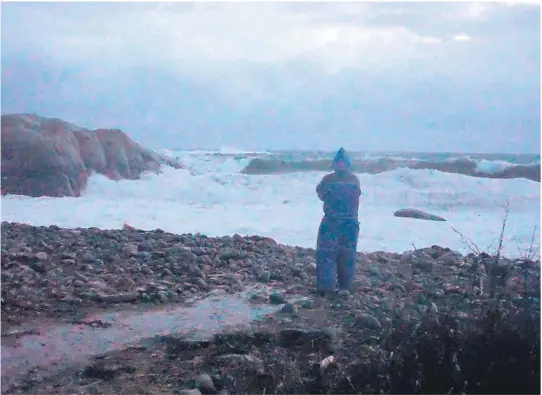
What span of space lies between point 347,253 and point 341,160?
90 cm

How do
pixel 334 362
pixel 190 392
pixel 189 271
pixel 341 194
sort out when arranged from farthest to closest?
pixel 189 271
pixel 341 194
pixel 334 362
pixel 190 392

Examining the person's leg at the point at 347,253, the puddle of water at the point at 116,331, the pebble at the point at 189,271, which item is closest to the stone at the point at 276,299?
the pebble at the point at 189,271

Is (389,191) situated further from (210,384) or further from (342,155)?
(210,384)

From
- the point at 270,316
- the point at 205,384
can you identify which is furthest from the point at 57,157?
the point at 205,384

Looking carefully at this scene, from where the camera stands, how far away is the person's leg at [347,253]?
630 cm

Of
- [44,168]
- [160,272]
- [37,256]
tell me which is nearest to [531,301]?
[160,272]

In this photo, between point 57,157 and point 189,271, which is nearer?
point 189,271

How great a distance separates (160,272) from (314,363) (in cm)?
341

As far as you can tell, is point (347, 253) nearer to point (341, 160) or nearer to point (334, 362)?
point (341, 160)

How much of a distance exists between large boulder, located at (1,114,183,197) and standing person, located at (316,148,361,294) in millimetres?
12406

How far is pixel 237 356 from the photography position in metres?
4.34

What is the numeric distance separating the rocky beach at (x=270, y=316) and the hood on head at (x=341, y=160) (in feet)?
4.06

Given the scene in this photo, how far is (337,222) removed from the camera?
6277mm

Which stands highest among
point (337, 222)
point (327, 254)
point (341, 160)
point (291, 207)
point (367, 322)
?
point (341, 160)
